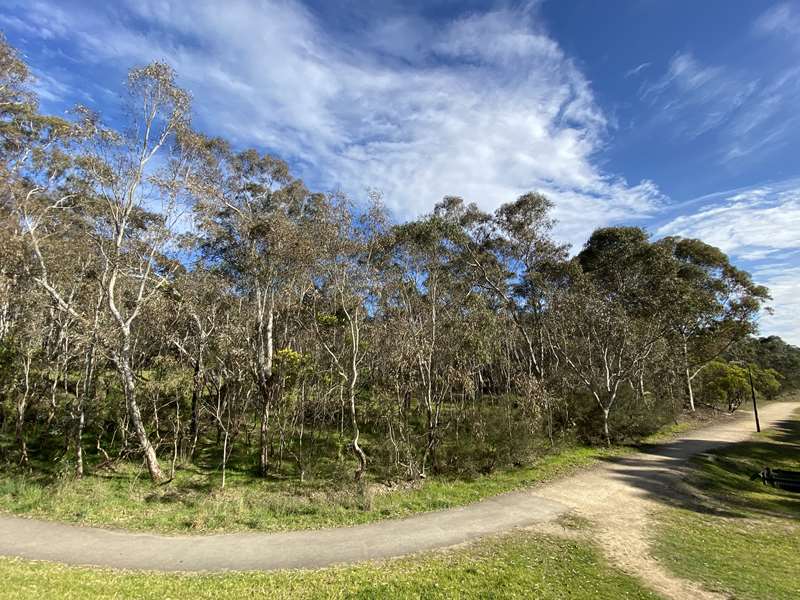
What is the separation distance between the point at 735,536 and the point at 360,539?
9.38 m

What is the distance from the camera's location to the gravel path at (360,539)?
27.8ft

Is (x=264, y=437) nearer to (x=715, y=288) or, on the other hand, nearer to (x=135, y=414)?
(x=135, y=414)

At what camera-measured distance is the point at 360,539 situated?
980 cm

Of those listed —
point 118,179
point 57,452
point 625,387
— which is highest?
point 118,179

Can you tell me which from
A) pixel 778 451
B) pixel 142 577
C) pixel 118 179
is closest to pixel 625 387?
pixel 778 451

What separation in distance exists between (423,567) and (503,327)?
65.1 feet

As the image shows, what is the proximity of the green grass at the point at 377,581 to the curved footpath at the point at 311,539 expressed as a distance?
0.69m

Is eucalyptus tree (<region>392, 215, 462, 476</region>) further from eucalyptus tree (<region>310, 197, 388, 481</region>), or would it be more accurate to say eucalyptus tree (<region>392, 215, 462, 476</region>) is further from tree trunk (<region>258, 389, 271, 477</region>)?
tree trunk (<region>258, 389, 271, 477</region>)

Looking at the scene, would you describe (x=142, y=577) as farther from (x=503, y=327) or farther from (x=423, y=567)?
(x=503, y=327)

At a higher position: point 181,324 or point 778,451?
point 181,324

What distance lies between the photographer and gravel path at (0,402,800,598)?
8484 millimetres

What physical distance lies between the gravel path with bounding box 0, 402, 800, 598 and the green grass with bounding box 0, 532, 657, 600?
0.63 meters

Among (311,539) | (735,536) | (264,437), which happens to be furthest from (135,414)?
(735,536)

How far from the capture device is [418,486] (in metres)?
A: 14.4
